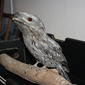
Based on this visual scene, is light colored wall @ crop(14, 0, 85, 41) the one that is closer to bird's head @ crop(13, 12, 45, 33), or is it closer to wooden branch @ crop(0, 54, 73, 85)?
bird's head @ crop(13, 12, 45, 33)

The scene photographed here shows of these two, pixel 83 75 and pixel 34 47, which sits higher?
pixel 34 47

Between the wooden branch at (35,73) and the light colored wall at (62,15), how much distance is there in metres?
0.67

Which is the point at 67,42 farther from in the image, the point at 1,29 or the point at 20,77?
the point at 1,29

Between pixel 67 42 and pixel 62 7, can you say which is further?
pixel 62 7

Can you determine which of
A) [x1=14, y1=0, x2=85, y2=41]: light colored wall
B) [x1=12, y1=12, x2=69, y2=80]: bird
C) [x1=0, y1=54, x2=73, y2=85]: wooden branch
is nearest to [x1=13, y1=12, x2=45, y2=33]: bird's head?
[x1=12, y1=12, x2=69, y2=80]: bird

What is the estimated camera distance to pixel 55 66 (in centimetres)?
119

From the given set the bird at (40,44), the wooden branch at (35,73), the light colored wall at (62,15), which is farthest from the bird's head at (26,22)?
the light colored wall at (62,15)

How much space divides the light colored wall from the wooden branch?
2.18 feet

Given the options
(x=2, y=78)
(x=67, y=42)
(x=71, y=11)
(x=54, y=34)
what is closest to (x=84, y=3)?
(x=71, y=11)

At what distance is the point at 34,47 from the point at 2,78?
0.34 metres

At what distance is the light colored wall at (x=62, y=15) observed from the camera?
4.72ft

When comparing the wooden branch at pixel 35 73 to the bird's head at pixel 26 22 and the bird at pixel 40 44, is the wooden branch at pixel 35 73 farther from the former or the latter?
the bird's head at pixel 26 22

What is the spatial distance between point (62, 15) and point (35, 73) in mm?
853

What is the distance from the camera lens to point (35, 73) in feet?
3.12
